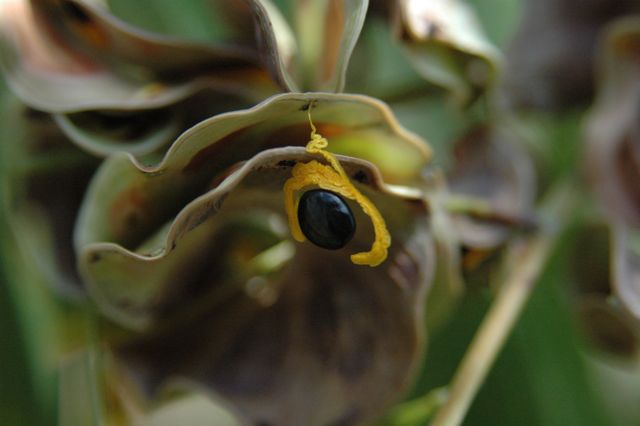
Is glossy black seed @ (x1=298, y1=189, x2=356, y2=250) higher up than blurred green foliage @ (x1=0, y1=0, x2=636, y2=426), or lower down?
higher up

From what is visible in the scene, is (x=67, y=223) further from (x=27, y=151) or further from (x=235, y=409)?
(x=235, y=409)

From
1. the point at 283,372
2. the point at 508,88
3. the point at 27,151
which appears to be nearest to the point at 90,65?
the point at 27,151

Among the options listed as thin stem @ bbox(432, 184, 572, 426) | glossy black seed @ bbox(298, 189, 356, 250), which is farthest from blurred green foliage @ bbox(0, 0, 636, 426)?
glossy black seed @ bbox(298, 189, 356, 250)

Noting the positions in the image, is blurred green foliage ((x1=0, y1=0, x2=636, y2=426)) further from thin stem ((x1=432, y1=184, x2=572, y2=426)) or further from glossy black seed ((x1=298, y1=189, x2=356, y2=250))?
glossy black seed ((x1=298, y1=189, x2=356, y2=250))

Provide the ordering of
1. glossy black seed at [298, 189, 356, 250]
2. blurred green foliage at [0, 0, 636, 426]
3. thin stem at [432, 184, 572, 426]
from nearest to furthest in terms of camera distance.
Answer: glossy black seed at [298, 189, 356, 250]
thin stem at [432, 184, 572, 426]
blurred green foliage at [0, 0, 636, 426]

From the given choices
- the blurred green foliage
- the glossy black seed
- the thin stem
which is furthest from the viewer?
the blurred green foliage

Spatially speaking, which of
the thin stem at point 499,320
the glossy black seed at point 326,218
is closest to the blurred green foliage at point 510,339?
the thin stem at point 499,320

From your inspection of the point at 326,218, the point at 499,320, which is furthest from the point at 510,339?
the point at 326,218

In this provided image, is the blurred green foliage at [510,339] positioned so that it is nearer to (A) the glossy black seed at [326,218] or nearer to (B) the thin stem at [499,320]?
(B) the thin stem at [499,320]
